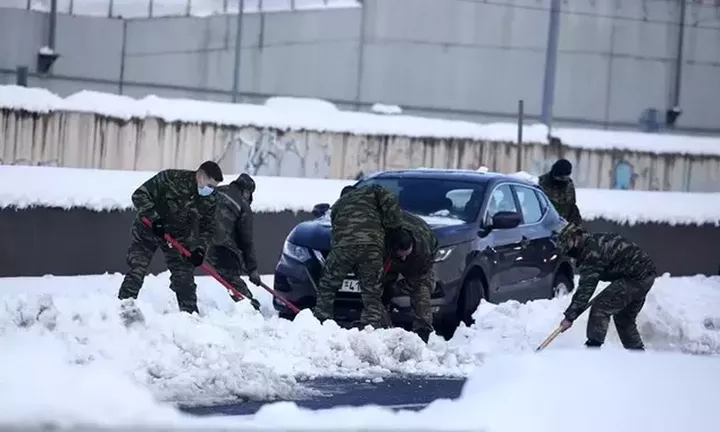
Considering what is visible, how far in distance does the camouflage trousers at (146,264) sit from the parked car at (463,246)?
0.94m

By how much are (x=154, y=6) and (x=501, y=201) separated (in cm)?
1558

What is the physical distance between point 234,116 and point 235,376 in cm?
1906

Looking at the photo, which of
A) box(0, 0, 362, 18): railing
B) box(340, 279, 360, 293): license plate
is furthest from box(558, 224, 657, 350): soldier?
box(0, 0, 362, 18): railing

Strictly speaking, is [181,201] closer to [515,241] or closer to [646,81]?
[515,241]

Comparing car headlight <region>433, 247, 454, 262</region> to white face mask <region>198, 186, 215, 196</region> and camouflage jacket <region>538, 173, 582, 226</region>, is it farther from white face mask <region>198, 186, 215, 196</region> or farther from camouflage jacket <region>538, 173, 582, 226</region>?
camouflage jacket <region>538, 173, 582, 226</region>

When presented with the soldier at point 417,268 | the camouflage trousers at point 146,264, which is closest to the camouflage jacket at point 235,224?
the camouflage trousers at point 146,264

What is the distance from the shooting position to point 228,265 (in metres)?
15.8

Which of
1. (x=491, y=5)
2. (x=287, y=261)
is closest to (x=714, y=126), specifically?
(x=491, y=5)

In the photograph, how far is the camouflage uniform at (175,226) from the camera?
14359 mm

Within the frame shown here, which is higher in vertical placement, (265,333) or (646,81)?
(646,81)

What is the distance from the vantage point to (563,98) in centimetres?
3669

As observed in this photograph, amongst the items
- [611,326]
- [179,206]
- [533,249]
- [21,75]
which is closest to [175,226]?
[179,206]

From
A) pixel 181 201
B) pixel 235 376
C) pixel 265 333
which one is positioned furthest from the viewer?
pixel 181 201

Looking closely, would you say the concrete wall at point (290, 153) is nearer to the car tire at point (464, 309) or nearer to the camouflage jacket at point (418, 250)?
the car tire at point (464, 309)
